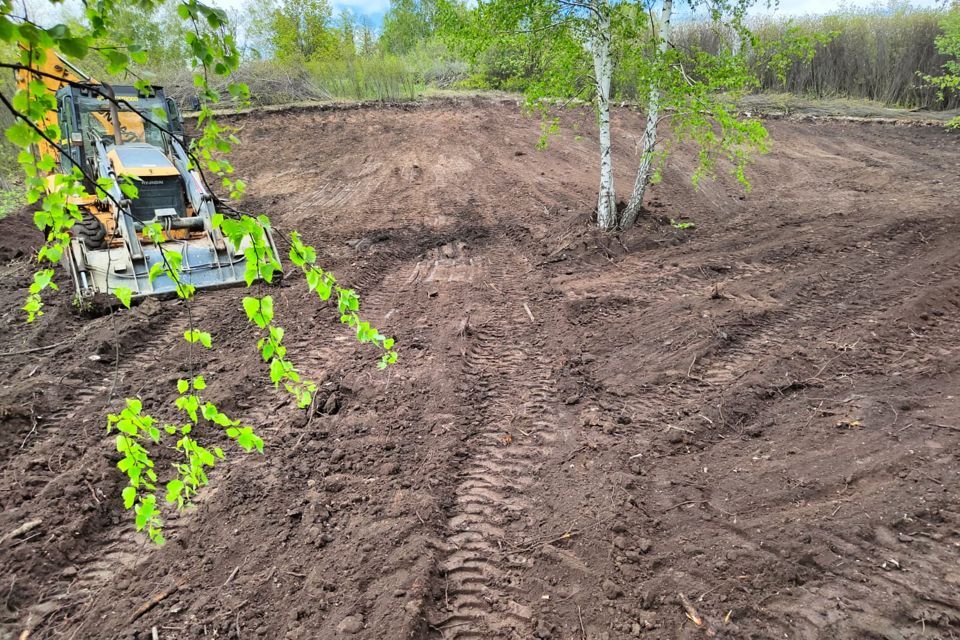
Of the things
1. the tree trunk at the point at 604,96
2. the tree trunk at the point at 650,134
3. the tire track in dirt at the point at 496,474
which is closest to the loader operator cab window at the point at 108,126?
the tire track in dirt at the point at 496,474

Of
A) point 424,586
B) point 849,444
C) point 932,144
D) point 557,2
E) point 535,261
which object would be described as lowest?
point 424,586

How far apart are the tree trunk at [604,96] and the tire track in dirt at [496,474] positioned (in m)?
3.09

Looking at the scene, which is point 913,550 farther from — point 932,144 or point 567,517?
point 932,144

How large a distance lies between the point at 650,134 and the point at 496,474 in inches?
234

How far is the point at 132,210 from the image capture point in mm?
7363

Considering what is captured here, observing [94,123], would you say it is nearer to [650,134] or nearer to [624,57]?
[624,57]

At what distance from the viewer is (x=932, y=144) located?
1440 cm

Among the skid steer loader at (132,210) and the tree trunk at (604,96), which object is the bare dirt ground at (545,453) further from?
the tree trunk at (604,96)

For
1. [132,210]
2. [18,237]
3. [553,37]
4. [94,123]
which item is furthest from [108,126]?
[553,37]

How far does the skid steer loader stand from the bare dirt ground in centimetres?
51

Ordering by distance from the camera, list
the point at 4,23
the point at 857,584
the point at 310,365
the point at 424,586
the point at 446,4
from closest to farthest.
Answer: the point at 4,23 < the point at 857,584 < the point at 424,586 < the point at 310,365 < the point at 446,4

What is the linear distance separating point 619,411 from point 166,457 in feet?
11.6

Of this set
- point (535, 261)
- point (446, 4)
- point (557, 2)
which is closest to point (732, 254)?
point (535, 261)

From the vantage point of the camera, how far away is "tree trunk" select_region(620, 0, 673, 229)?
7317 mm
